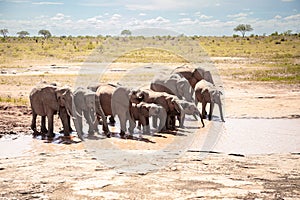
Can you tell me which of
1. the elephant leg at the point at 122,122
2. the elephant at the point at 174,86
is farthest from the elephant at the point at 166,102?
the elephant at the point at 174,86

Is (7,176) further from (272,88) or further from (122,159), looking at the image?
(272,88)

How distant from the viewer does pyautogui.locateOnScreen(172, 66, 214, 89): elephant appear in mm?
14766

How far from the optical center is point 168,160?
7094mm

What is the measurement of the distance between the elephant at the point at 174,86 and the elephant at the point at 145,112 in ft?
8.47

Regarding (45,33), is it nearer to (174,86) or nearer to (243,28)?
(243,28)

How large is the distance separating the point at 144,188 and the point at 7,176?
218cm

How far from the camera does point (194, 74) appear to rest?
14930 millimetres

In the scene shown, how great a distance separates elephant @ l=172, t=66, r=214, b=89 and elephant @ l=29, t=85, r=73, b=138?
5.81m

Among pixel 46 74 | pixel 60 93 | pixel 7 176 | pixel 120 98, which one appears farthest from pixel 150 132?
pixel 46 74

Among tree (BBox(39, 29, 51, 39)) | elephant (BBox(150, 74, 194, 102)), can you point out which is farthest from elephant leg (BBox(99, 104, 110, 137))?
tree (BBox(39, 29, 51, 39))

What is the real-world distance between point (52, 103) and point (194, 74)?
6253 mm

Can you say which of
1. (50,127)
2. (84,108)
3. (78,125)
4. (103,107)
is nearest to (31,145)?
(50,127)

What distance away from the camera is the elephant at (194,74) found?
14766 mm

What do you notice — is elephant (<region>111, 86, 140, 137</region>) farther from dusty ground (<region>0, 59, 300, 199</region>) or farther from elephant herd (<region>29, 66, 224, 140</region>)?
dusty ground (<region>0, 59, 300, 199</region>)
